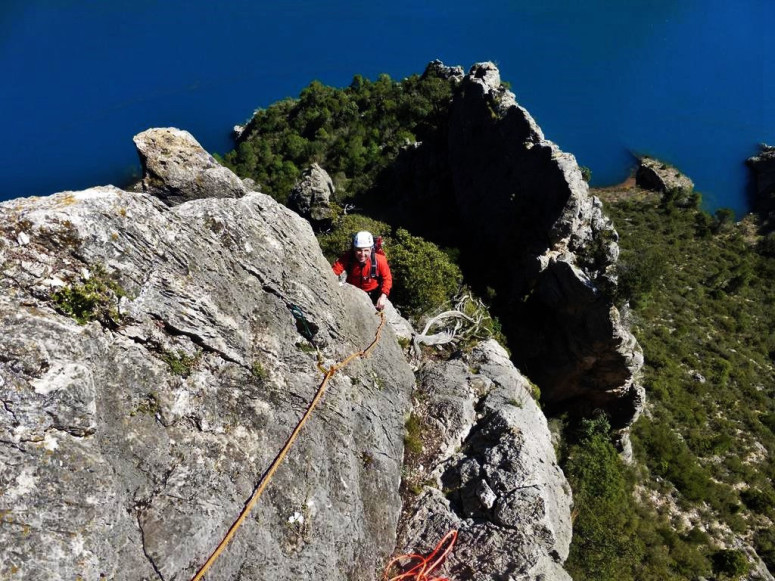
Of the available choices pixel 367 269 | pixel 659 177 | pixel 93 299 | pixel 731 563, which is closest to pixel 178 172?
pixel 93 299

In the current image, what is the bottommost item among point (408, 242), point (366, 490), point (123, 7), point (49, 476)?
point (49, 476)

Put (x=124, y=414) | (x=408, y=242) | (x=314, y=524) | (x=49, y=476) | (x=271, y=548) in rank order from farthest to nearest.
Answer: (x=408, y=242) → (x=314, y=524) → (x=271, y=548) → (x=124, y=414) → (x=49, y=476)

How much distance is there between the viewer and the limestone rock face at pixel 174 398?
4.46m

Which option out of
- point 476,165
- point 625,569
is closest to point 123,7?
point 476,165

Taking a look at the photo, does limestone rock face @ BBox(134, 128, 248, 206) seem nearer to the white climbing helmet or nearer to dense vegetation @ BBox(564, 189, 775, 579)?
the white climbing helmet

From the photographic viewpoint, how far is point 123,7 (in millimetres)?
57344

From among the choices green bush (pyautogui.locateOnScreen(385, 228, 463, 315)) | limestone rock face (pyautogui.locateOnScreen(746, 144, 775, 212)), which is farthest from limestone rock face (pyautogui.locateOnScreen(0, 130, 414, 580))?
limestone rock face (pyautogui.locateOnScreen(746, 144, 775, 212))

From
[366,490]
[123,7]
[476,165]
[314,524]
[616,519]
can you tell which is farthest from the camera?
[123,7]

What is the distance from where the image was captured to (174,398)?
5.82 metres

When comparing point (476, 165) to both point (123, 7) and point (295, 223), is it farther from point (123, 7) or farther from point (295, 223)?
point (123, 7)

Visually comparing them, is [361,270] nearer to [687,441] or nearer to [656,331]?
[687,441]

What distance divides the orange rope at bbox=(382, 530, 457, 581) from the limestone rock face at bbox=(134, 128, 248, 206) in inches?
284

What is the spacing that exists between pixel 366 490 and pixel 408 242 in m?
13.1

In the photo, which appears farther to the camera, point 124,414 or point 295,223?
point 295,223
